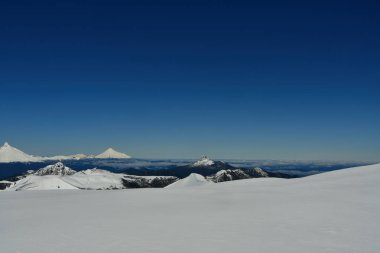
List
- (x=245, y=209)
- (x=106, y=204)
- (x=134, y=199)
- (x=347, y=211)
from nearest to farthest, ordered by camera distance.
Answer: (x=347, y=211) < (x=245, y=209) < (x=106, y=204) < (x=134, y=199)

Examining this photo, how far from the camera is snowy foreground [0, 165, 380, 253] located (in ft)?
30.0

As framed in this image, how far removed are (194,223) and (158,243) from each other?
287cm

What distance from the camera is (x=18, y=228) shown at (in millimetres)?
11750

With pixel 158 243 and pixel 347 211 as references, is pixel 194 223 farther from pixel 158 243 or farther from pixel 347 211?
pixel 347 211

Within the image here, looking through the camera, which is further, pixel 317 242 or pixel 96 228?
pixel 96 228

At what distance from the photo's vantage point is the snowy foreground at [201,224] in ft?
30.0

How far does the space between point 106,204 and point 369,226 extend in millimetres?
11952

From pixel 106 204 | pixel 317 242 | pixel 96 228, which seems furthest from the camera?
pixel 106 204

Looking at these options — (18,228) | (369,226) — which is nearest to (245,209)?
(369,226)

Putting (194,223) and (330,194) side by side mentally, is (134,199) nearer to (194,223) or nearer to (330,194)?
(194,223)

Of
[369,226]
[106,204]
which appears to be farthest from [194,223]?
[106,204]

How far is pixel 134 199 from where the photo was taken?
19484 mm

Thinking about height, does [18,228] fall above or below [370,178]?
below

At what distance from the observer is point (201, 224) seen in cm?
1193
